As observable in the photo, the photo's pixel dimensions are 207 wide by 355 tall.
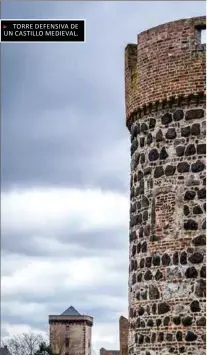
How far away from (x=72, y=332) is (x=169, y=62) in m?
71.2

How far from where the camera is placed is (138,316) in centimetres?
1833

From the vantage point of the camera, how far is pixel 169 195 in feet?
59.1

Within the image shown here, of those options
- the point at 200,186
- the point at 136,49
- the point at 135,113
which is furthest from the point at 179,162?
the point at 136,49

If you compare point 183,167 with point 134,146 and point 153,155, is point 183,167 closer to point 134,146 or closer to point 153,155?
point 153,155

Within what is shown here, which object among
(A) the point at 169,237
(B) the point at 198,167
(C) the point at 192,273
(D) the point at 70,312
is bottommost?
(C) the point at 192,273

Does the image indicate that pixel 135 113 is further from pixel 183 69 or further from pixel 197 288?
pixel 197 288

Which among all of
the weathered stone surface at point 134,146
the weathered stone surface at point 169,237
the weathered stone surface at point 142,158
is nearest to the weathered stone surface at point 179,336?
the weathered stone surface at point 169,237

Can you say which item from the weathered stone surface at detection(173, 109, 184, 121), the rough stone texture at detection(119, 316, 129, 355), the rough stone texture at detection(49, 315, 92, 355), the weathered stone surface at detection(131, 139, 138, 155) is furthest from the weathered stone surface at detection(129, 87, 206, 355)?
the rough stone texture at detection(49, 315, 92, 355)

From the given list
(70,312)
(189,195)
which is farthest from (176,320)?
(70,312)

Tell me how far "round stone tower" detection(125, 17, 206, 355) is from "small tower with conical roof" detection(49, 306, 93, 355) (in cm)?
6523

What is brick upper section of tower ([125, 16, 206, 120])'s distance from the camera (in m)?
18.2

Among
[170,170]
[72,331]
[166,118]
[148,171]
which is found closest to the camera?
[170,170]

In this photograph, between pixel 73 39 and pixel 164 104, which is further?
Answer: pixel 164 104

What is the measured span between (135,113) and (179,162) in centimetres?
193
